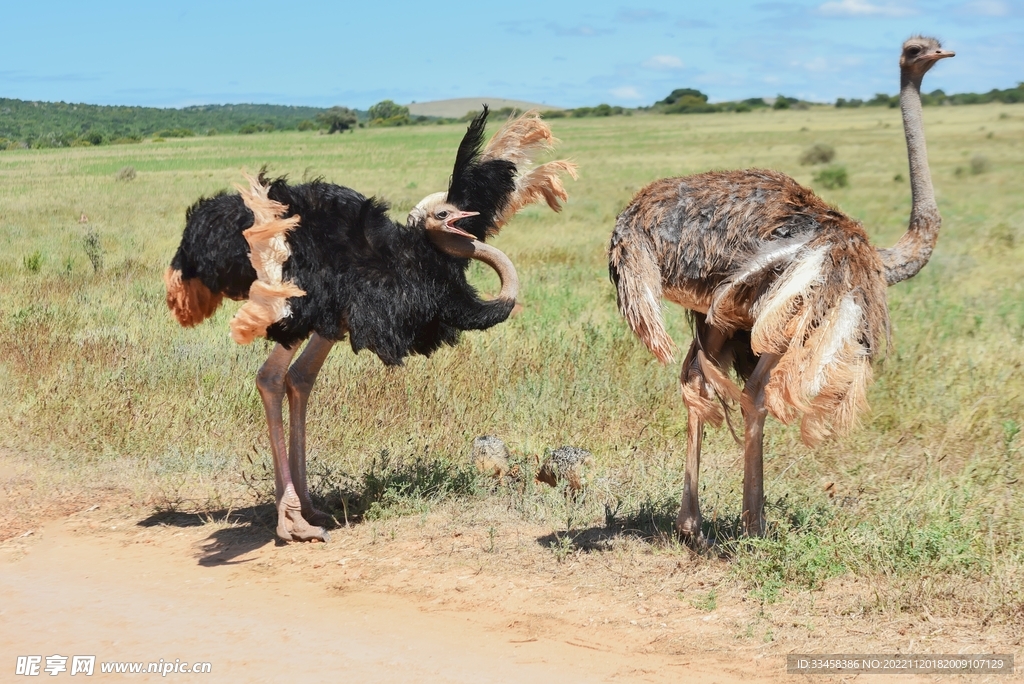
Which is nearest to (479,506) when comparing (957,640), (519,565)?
(519,565)

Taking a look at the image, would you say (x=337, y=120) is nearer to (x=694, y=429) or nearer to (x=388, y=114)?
(x=388, y=114)

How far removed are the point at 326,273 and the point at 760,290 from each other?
6.06 ft

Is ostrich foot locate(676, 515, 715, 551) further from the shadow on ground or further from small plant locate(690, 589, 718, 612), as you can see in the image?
the shadow on ground

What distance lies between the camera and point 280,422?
527 cm

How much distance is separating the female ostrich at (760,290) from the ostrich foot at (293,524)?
1667 mm

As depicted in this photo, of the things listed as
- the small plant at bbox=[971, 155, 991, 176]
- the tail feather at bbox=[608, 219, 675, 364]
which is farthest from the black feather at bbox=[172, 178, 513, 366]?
the small plant at bbox=[971, 155, 991, 176]

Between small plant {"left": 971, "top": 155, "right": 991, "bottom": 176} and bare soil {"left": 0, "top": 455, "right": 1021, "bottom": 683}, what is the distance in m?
26.9

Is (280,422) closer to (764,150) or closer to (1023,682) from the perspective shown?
(1023,682)

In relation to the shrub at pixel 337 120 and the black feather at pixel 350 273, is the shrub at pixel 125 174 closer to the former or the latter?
the black feather at pixel 350 273

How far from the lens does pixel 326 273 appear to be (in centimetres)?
498

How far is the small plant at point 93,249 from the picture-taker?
40.4 ft

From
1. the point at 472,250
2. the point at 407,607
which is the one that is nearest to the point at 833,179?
the point at 472,250

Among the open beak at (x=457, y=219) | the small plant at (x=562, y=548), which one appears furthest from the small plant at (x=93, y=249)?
the small plant at (x=562, y=548)

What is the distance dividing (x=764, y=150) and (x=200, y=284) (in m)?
39.0
